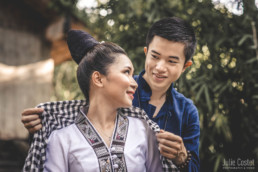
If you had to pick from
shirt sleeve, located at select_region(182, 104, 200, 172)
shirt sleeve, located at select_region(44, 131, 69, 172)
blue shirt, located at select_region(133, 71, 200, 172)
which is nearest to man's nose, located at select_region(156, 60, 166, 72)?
blue shirt, located at select_region(133, 71, 200, 172)

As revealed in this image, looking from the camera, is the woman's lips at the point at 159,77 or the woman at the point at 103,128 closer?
the woman at the point at 103,128

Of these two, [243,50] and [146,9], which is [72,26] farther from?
[243,50]

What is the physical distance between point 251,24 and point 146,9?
1295 mm

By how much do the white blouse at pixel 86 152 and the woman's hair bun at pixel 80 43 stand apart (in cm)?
48

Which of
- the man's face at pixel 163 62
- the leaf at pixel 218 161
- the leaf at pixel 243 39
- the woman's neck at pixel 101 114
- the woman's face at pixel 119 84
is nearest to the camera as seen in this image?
the woman's face at pixel 119 84

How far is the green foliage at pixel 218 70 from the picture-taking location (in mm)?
2854

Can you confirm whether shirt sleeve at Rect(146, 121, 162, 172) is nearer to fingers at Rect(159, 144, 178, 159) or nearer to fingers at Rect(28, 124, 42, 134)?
fingers at Rect(159, 144, 178, 159)

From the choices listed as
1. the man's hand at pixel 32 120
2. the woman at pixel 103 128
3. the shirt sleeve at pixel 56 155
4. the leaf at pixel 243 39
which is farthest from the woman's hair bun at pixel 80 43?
the leaf at pixel 243 39

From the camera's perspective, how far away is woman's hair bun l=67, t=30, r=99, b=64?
1.72 meters

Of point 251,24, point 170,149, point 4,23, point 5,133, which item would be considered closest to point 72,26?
point 4,23

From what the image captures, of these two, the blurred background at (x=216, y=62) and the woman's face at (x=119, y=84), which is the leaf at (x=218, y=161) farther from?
the woman's face at (x=119, y=84)

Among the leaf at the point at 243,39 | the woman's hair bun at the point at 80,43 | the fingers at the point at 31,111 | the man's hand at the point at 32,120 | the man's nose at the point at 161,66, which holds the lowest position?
the man's hand at the point at 32,120

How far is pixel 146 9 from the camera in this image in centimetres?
345

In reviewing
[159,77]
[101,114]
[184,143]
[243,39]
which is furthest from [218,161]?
[101,114]
